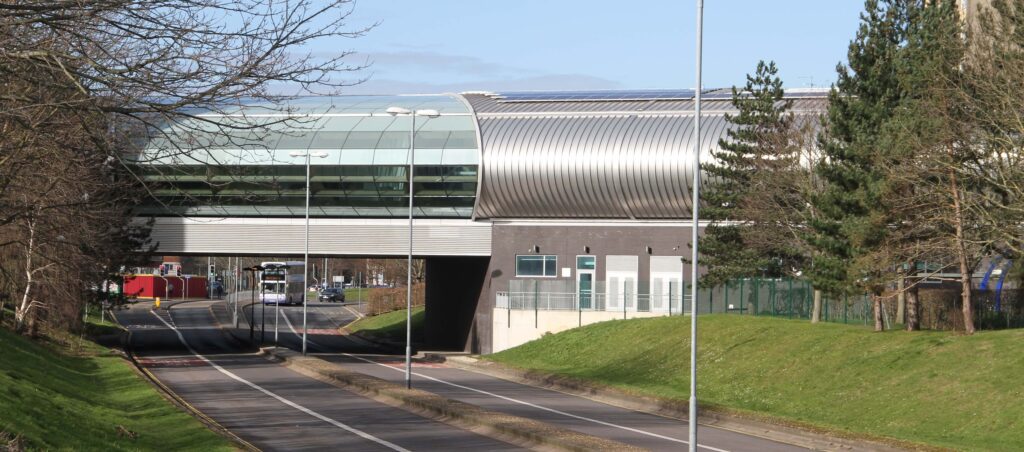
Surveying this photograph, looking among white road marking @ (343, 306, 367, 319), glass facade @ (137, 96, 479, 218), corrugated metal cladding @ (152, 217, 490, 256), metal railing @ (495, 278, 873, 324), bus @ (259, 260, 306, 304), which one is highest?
glass facade @ (137, 96, 479, 218)

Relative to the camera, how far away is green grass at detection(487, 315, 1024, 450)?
27922 mm

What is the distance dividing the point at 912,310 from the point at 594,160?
81.0 ft

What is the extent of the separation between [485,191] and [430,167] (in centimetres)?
292

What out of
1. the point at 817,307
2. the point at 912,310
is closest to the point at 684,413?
the point at 912,310

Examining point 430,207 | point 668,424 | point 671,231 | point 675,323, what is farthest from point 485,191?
point 668,424

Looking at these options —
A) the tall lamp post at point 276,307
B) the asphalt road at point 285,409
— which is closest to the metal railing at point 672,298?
the asphalt road at point 285,409

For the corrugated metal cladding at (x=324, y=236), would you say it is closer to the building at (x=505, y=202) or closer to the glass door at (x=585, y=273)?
the building at (x=505, y=202)

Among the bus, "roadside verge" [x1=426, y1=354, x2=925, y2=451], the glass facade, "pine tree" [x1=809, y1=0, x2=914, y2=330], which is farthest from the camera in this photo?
the bus

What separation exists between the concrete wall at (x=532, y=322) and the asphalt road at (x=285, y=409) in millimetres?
11303

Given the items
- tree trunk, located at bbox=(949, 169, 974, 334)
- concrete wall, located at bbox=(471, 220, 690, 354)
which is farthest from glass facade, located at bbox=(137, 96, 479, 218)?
tree trunk, located at bbox=(949, 169, 974, 334)

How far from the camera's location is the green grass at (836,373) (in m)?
27.9

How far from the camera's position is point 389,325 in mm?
88375

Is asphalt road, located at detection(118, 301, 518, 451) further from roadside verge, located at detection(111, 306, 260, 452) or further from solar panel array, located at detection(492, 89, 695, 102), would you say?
solar panel array, located at detection(492, 89, 695, 102)

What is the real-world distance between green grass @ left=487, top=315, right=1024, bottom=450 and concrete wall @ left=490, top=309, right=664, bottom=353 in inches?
231
